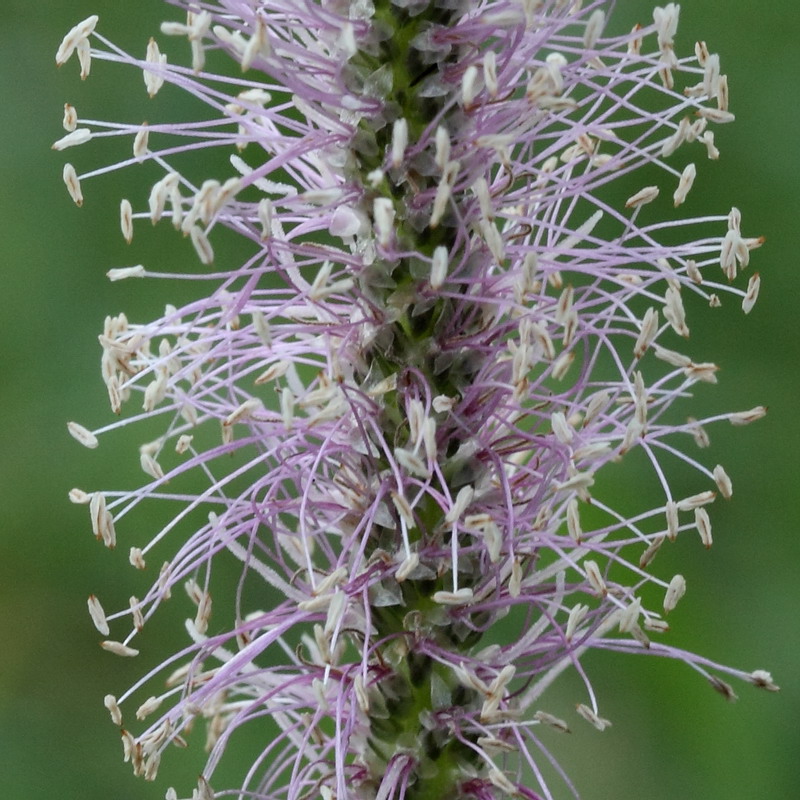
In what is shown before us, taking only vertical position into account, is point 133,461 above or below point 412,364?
below

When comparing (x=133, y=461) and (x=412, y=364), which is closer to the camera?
(x=412, y=364)

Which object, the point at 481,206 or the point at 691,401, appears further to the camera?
the point at 691,401

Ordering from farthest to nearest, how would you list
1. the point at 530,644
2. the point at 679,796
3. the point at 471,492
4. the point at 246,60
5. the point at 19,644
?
1. the point at 19,644
2. the point at 679,796
3. the point at 530,644
4. the point at 471,492
5. the point at 246,60

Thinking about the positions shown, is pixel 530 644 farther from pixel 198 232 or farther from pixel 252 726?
pixel 252 726

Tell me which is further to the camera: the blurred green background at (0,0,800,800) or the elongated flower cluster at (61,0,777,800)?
the blurred green background at (0,0,800,800)

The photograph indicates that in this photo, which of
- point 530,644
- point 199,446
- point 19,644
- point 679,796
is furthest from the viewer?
point 19,644

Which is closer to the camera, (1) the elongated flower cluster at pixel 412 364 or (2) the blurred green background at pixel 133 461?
(1) the elongated flower cluster at pixel 412 364

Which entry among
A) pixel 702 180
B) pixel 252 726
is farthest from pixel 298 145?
pixel 702 180

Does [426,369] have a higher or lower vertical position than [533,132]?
lower
